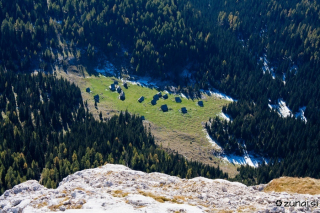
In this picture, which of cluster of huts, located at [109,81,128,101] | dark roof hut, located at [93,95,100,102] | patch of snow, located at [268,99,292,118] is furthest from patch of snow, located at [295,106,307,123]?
dark roof hut, located at [93,95,100,102]

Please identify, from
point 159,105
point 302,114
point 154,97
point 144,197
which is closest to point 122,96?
point 154,97

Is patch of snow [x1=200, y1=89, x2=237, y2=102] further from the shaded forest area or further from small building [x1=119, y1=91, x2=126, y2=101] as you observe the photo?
the shaded forest area

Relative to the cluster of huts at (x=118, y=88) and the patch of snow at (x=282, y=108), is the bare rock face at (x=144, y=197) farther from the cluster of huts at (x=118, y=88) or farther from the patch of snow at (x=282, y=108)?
the patch of snow at (x=282, y=108)

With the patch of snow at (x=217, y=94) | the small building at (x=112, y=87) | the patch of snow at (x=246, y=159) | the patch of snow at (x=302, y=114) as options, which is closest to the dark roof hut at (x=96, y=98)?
the small building at (x=112, y=87)

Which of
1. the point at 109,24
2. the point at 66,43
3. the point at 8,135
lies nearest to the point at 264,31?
the point at 109,24

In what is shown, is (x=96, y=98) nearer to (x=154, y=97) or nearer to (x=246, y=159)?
(x=154, y=97)

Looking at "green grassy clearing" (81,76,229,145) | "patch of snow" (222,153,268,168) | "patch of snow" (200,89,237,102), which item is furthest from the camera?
"patch of snow" (200,89,237,102)
